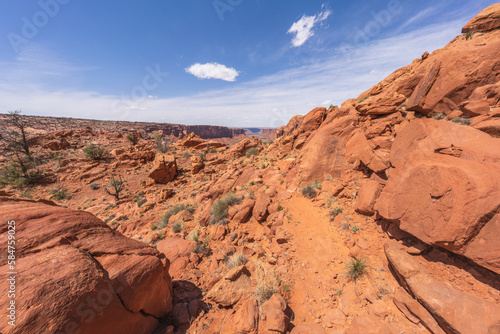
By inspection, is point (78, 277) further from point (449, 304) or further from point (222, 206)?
point (449, 304)

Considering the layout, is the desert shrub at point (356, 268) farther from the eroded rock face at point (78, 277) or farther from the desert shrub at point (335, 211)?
the eroded rock face at point (78, 277)

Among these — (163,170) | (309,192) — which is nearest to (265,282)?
(309,192)

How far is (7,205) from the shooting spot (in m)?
3.32

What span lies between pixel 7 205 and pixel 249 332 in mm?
5440

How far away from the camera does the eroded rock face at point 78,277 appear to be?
220 cm

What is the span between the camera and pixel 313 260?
195 inches

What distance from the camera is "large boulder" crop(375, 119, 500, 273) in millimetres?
3080

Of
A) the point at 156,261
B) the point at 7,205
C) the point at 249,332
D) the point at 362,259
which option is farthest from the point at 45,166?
the point at 362,259

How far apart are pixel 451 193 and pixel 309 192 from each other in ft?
13.8

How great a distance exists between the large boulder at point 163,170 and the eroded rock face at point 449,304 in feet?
59.5

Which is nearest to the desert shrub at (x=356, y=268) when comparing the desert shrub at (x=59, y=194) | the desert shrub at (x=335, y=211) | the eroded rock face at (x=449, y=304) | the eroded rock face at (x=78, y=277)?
the eroded rock face at (x=449, y=304)

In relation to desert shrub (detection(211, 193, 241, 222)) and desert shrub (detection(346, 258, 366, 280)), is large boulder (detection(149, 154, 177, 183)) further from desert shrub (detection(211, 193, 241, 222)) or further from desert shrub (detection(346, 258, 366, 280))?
desert shrub (detection(346, 258, 366, 280))

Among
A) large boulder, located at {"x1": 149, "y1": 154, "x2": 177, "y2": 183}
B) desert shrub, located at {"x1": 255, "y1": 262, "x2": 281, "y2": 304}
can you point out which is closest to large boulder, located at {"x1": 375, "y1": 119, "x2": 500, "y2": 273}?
desert shrub, located at {"x1": 255, "y1": 262, "x2": 281, "y2": 304}

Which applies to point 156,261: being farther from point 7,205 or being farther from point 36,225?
point 7,205
